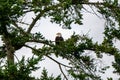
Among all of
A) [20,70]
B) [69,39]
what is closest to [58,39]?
[69,39]

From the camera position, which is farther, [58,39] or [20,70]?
[58,39]

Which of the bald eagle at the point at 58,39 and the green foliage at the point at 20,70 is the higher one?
the bald eagle at the point at 58,39

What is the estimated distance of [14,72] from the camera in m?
13.0

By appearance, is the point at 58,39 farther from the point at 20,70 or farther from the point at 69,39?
the point at 20,70

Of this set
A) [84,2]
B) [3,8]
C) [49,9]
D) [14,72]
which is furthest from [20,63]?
[84,2]

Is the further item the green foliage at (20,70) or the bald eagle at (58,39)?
the bald eagle at (58,39)

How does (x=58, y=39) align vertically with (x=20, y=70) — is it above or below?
above

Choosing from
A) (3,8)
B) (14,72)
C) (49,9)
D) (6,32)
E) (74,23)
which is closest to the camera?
(14,72)

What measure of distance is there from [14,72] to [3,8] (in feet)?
8.29

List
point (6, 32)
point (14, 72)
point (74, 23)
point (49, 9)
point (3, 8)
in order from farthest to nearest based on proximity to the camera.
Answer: point (74, 23)
point (49, 9)
point (6, 32)
point (3, 8)
point (14, 72)

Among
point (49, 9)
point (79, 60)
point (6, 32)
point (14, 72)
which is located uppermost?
point (49, 9)

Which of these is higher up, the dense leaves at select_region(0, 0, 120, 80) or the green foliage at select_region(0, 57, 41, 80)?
the dense leaves at select_region(0, 0, 120, 80)

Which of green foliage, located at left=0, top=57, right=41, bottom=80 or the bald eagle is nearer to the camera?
green foliage, located at left=0, top=57, right=41, bottom=80

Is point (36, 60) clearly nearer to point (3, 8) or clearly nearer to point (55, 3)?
point (3, 8)
